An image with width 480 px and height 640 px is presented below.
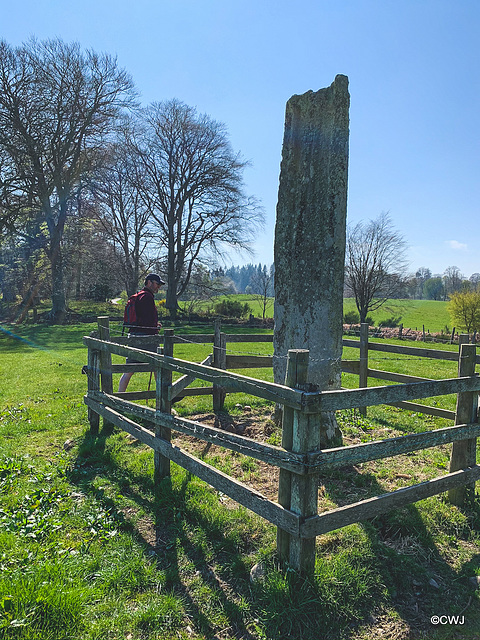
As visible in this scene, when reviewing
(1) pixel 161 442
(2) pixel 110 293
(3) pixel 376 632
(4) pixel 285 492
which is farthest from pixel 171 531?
(2) pixel 110 293

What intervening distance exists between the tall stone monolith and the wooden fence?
167cm

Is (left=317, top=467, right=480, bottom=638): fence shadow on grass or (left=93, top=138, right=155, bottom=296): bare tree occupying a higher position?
(left=93, top=138, right=155, bottom=296): bare tree

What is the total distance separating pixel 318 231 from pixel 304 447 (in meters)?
3.25

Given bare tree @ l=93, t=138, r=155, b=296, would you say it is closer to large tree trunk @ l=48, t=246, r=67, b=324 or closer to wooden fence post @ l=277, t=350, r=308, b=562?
large tree trunk @ l=48, t=246, r=67, b=324

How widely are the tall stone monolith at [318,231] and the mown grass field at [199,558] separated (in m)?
1.60

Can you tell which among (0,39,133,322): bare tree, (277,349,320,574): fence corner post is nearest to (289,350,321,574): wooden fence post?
(277,349,320,574): fence corner post

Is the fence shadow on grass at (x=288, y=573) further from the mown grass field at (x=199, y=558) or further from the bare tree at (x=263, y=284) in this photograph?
the bare tree at (x=263, y=284)

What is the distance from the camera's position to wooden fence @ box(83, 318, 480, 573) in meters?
2.82

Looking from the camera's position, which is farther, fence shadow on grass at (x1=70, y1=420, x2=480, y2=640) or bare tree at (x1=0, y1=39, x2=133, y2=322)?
bare tree at (x1=0, y1=39, x2=133, y2=322)

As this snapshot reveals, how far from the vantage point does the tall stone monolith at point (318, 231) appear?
5250 mm

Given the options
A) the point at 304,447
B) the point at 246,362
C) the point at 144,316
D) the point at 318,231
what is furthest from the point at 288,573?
the point at 144,316

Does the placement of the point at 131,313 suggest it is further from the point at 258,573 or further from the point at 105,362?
the point at 258,573

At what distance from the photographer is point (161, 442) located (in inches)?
173

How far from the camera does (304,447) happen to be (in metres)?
2.80
